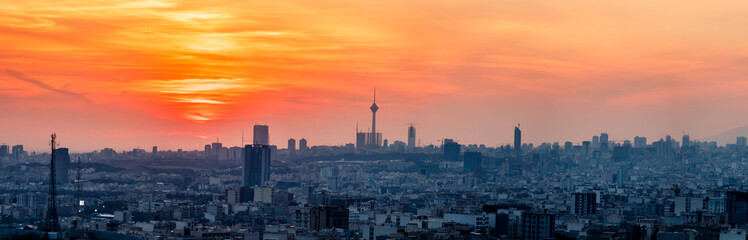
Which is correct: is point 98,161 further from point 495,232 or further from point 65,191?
point 495,232

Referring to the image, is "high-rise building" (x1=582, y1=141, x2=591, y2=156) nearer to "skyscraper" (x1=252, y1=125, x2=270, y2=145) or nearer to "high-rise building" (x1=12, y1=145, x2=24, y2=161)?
"skyscraper" (x1=252, y1=125, x2=270, y2=145)

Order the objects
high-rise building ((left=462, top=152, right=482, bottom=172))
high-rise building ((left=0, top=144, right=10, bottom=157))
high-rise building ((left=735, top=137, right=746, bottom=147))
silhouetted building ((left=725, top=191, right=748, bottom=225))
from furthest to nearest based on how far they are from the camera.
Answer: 1. high-rise building ((left=735, top=137, right=746, bottom=147))
2. high-rise building ((left=462, top=152, right=482, bottom=172))
3. high-rise building ((left=0, top=144, right=10, bottom=157))
4. silhouetted building ((left=725, top=191, right=748, bottom=225))

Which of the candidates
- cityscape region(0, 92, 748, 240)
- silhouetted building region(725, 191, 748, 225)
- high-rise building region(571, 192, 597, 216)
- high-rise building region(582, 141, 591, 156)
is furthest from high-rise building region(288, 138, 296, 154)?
silhouetted building region(725, 191, 748, 225)

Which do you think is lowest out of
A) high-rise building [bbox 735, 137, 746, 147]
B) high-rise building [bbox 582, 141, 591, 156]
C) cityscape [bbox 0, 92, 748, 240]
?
cityscape [bbox 0, 92, 748, 240]

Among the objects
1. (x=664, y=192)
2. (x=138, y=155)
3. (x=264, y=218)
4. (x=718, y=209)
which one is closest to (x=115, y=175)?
(x=138, y=155)

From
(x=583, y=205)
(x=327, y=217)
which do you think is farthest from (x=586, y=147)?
(x=327, y=217)

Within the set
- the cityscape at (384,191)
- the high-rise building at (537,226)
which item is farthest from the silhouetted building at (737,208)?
the high-rise building at (537,226)

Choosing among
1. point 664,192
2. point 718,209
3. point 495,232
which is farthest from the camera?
point 664,192
